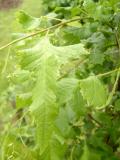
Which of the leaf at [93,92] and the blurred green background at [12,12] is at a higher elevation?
the leaf at [93,92]

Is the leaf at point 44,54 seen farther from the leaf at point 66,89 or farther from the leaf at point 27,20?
the leaf at point 27,20

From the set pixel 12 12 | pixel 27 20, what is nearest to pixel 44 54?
pixel 27 20

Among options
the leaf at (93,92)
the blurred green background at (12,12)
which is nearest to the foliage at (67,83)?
the leaf at (93,92)

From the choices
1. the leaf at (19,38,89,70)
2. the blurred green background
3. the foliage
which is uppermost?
the leaf at (19,38,89,70)

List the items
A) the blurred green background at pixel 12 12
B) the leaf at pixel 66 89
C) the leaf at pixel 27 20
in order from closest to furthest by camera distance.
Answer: the leaf at pixel 66 89 < the leaf at pixel 27 20 < the blurred green background at pixel 12 12

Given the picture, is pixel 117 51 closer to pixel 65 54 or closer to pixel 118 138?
pixel 118 138

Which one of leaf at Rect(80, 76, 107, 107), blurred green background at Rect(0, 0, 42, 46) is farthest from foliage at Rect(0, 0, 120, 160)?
blurred green background at Rect(0, 0, 42, 46)

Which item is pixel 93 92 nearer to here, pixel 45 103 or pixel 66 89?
pixel 66 89

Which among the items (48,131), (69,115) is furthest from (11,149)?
(48,131)

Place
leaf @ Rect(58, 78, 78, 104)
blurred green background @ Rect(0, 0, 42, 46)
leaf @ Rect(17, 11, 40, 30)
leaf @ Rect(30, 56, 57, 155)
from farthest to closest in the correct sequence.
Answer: blurred green background @ Rect(0, 0, 42, 46) < leaf @ Rect(17, 11, 40, 30) < leaf @ Rect(58, 78, 78, 104) < leaf @ Rect(30, 56, 57, 155)

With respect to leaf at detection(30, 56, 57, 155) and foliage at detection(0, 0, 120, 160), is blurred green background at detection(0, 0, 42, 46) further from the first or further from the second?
leaf at detection(30, 56, 57, 155)
